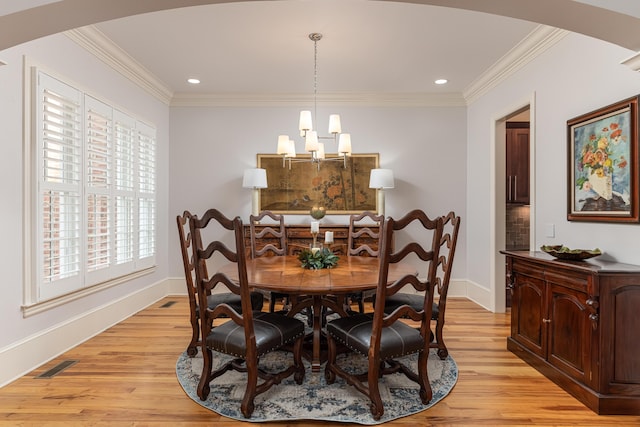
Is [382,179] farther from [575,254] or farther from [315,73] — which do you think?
[575,254]

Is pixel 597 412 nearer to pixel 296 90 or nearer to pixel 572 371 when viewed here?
pixel 572 371

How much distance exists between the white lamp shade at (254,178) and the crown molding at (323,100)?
3.25ft

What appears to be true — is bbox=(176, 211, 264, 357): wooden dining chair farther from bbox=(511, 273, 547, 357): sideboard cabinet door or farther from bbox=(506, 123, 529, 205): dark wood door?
bbox=(506, 123, 529, 205): dark wood door

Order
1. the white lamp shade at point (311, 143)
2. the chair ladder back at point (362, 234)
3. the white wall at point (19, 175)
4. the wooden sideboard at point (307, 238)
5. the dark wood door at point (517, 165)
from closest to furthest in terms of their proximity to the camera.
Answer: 1. the white wall at point (19, 175)
2. the white lamp shade at point (311, 143)
3. the chair ladder back at point (362, 234)
4. the wooden sideboard at point (307, 238)
5. the dark wood door at point (517, 165)

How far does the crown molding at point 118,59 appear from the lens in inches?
124

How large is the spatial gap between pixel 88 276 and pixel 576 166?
4.17 metres

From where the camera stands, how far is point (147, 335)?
3389 mm

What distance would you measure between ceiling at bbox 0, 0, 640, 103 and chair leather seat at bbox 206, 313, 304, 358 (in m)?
1.76

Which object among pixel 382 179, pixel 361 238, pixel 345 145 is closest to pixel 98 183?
pixel 345 145

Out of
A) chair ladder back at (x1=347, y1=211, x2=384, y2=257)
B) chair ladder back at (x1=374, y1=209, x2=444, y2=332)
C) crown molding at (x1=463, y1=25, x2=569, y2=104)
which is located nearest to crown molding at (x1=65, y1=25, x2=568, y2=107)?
crown molding at (x1=463, y1=25, x2=569, y2=104)

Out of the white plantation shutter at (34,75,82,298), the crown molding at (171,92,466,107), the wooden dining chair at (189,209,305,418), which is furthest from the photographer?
the crown molding at (171,92,466,107)

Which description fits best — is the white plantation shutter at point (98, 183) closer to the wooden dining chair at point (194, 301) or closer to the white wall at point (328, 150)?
the wooden dining chair at point (194, 301)

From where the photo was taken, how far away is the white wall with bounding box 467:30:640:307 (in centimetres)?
245

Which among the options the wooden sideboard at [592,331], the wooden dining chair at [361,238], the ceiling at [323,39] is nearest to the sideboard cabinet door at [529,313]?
the wooden sideboard at [592,331]
